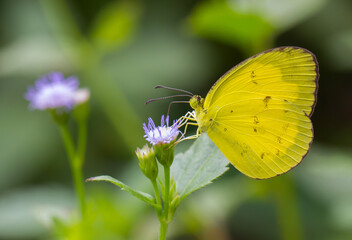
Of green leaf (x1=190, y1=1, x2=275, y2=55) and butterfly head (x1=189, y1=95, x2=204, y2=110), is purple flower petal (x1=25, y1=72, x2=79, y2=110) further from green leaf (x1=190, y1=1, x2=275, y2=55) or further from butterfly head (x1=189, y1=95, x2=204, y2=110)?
green leaf (x1=190, y1=1, x2=275, y2=55)

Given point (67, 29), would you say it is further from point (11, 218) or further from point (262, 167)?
point (262, 167)

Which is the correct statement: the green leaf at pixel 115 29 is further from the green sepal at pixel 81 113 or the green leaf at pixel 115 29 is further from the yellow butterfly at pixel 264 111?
the yellow butterfly at pixel 264 111

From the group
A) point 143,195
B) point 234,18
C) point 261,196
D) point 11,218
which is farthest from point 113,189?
point 143,195

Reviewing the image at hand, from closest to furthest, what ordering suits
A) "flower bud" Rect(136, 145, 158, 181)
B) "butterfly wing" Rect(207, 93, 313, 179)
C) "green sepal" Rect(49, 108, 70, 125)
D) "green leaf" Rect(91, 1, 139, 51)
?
"flower bud" Rect(136, 145, 158, 181), "butterfly wing" Rect(207, 93, 313, 179), "green sepal" Rect(49, 108, 70, 125), "green leaf" Rect(91, 1, 139, 51)

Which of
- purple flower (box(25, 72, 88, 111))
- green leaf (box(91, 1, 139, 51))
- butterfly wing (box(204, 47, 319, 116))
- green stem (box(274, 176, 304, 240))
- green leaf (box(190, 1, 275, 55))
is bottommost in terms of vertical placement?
green stem (box(274, 176, 304, 240))

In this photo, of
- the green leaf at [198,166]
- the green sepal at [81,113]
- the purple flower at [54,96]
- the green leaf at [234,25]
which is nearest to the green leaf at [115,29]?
the green leaf at [234,25]

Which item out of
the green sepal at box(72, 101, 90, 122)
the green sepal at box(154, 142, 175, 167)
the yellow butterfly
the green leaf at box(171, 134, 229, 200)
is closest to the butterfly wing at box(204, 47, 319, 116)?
the yellow butterfly
